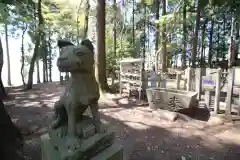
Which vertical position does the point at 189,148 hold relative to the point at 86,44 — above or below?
below

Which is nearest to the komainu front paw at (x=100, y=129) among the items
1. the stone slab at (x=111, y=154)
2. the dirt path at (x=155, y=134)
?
the stone slab at (x=111, y=154)

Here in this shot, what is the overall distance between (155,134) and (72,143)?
316 centimetres

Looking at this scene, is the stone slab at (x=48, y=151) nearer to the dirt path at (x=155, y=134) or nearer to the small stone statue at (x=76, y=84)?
the small stone statue at (x=76, y=84)

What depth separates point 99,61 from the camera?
730 cm

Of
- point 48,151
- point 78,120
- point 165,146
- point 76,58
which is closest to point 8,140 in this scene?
point 48,151

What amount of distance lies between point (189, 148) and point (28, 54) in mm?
19192

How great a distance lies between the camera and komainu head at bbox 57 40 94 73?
169 centimetres

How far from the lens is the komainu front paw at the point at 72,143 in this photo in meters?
1.75

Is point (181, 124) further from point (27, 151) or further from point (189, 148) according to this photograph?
point (27, 151)

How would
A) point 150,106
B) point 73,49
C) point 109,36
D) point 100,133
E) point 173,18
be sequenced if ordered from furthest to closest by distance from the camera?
1. point 109,36
2. point 173,18
3. point 150,106
4. point 100,133
5. point 73,49

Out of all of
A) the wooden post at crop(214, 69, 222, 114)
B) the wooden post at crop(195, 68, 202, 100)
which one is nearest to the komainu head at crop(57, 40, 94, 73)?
the wooden post at crop(214, 69, 222, 114)

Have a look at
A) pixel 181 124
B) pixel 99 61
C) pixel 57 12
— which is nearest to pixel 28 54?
pixel 57 12

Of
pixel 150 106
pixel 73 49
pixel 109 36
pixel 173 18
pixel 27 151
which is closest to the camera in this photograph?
pixel 73 49

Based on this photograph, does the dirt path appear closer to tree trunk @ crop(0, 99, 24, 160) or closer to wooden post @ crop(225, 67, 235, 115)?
wooden post @ crop(225, 67, 235, 115)
